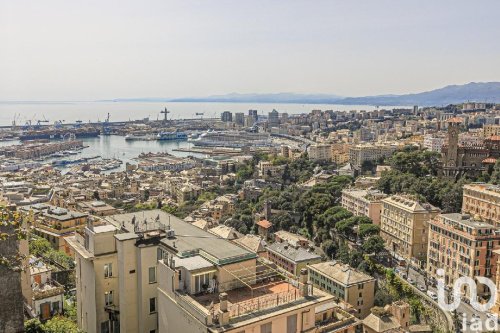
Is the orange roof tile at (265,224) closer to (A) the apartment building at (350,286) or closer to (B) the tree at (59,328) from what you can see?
(A) the apartment building at (350,286)

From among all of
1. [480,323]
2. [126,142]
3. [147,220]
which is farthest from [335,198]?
[126,142]

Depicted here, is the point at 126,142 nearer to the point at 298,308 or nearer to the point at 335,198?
the point at 335,198

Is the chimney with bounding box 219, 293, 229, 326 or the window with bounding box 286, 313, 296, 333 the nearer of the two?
the chimney with bounding box 219, 293, 229, 326

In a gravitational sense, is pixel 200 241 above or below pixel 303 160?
above

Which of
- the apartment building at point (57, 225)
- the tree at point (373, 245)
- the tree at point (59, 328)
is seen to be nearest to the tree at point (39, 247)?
the apartment building at point (57, 225)

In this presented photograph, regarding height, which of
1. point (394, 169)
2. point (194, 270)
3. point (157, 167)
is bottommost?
point (157, 167)

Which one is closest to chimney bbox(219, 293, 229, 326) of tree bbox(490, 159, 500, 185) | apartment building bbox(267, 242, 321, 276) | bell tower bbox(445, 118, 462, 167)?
apartment building bbox(267, 242, 321, 276)

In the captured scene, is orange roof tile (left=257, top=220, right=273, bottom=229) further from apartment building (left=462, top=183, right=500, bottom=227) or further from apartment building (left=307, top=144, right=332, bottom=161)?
apartment building (left=307, top=144, right=332, bottom=161)
